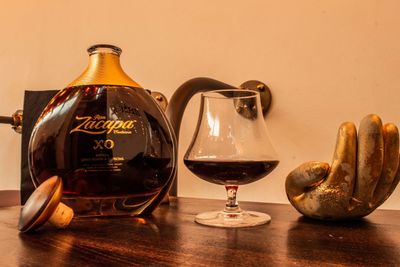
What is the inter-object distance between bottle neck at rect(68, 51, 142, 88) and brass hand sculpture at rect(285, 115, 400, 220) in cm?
24

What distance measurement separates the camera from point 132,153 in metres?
0.46

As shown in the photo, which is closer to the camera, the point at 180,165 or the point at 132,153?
the point at 132,153

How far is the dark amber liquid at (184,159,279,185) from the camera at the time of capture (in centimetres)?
45

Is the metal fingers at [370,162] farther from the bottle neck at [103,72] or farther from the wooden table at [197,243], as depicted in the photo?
the bottle neck at [103,72]

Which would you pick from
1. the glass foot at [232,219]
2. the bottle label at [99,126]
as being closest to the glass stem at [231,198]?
the glass foot at [232,219]

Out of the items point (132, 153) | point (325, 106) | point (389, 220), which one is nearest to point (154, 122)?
point (132, 153)

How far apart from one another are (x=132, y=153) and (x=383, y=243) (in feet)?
0.84

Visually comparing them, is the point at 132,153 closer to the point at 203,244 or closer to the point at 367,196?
the point at 203,244

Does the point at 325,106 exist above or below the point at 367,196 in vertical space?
above

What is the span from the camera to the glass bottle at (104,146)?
45 centimetres

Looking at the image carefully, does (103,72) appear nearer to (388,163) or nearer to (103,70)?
(103,70)

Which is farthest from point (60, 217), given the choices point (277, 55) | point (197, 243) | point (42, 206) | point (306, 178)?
point (277, 55)

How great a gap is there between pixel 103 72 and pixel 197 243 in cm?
24

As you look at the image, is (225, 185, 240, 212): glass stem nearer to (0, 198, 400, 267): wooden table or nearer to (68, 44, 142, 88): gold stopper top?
(0, 198, 400, 267): wooden table
